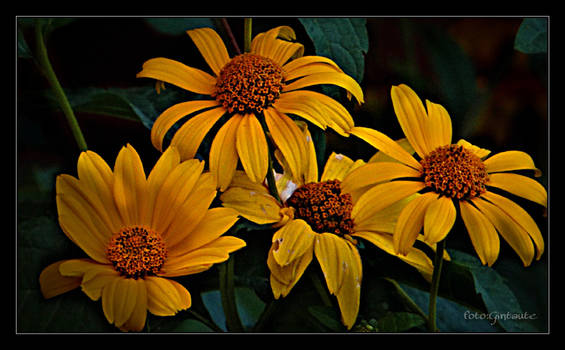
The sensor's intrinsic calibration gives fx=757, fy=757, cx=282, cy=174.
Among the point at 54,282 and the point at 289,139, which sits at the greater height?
the point at 289,139

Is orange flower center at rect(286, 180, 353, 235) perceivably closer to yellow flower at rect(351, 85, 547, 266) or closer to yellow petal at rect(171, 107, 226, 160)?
yellow flower at rect(351, 85, 547, 266)

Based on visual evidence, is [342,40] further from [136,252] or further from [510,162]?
[136,252]

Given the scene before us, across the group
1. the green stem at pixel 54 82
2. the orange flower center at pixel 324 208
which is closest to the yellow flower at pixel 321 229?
the orange flower center at pixel 324 208

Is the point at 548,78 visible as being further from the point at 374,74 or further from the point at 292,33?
the point at 292,33

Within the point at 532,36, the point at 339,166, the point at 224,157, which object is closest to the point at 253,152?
the point at 224,157

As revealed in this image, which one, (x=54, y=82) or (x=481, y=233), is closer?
(x=481, y=233)

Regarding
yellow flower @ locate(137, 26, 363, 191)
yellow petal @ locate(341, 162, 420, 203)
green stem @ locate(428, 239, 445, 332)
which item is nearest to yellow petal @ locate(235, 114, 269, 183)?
yellow flower @ locate(137, 26, 363, 191)

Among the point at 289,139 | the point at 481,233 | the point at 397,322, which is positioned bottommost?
the point at 397,322
